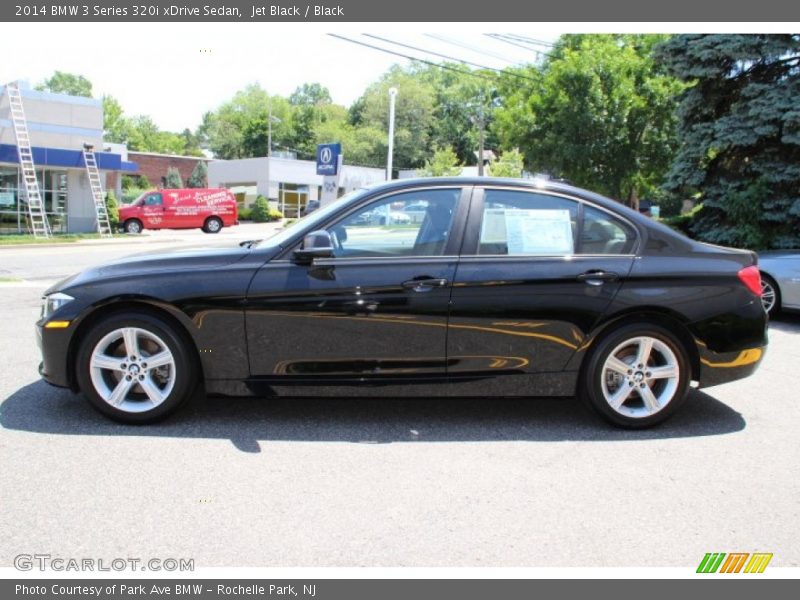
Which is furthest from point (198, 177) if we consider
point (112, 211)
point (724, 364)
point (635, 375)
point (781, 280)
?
point (724, 364)

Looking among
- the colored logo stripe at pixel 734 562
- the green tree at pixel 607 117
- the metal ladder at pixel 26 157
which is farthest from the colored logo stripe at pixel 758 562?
the metal ladder at pixel 26 157

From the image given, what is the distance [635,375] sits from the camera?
4.58 m

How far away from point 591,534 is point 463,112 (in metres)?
84.7

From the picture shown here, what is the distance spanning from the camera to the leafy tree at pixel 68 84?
103 meters

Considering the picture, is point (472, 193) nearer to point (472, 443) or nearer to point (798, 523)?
point (472, 443)

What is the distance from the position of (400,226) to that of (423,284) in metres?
0.45

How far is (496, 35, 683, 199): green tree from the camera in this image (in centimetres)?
2508

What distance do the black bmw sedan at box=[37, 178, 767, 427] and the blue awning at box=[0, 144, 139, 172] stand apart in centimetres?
2438

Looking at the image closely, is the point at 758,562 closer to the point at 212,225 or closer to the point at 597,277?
the point at 597,277

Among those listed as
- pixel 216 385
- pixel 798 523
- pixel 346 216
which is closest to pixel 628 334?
pixel 798 523

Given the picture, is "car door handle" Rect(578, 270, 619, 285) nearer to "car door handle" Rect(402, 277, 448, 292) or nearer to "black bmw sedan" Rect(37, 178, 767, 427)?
"black bmw sedan" Rect(37, 178, 767, 427)

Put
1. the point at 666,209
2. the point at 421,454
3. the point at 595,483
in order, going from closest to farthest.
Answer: the point at 595,483
the point at 421,454
the point at 666,209

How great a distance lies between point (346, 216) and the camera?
4.56 m

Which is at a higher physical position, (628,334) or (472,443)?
(628,334)
